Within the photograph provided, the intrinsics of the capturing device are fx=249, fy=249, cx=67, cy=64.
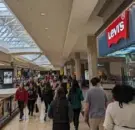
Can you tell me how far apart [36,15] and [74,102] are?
3540 mm

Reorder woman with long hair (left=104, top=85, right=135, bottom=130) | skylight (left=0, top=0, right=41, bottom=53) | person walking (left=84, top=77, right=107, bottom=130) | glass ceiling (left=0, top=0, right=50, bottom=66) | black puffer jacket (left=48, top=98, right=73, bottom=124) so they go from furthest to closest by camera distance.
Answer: glass ceiling (left=0, top=0, right=50, bottom=66), skylight (left=0, top=0, right=41, bottom=53), person walking (left=84, top=77, right=107, bottom=130), black puffer jacket (left=48, top=98, right=73, bottom=124), woman with long hair (left=104, top=85, right=135, bottom=130)

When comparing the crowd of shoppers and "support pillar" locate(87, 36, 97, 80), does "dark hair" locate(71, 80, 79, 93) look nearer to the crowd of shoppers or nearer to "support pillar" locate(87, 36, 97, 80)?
the crowd of shoppers

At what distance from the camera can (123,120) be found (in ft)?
8.95

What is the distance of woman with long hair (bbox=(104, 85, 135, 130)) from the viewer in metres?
2.72

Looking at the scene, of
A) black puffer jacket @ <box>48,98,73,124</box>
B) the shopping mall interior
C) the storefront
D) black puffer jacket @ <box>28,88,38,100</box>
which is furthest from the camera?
black puffer jacket @ <box>28,88,38,100</box>

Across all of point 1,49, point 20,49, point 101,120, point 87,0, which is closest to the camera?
point 101,120

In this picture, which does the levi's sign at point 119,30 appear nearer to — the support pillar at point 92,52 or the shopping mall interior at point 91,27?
the shopping mall interior at point 91,27

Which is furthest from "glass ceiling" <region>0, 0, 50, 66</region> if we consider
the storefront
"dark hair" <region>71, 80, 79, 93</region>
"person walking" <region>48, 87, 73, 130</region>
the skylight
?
"person walking" <region>48, 87, 73, 130</region>

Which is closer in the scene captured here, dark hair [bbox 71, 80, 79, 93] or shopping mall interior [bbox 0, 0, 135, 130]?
shopping mall interior [bbox 0, 0, 135, 130]

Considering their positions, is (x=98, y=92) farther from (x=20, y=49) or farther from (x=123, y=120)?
(x=20, y=49)

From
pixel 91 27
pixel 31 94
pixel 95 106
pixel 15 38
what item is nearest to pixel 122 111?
pixel 95 106

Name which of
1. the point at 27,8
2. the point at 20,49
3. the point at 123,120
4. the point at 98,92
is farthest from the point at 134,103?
the point at 20,49

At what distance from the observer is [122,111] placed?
2.75 meters

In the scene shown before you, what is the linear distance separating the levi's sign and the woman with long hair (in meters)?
1.63
